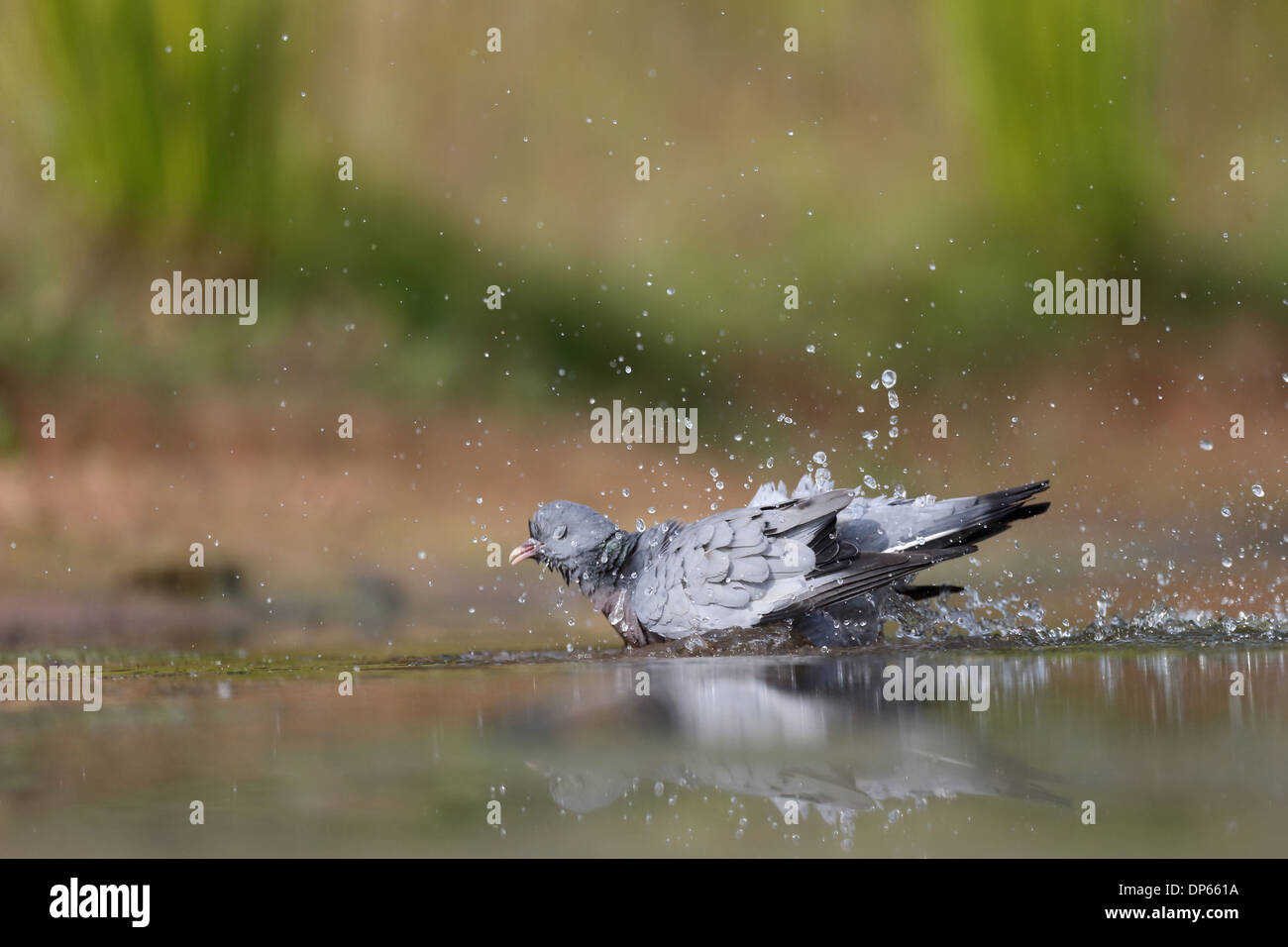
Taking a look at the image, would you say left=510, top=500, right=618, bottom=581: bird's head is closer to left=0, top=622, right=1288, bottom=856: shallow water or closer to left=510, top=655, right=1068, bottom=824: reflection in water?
left=0, top=622, right=1288, bottom=856: shallow water

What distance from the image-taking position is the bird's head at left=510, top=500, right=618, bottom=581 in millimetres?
4926

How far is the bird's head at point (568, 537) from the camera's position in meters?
4.93

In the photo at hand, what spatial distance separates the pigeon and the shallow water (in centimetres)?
30

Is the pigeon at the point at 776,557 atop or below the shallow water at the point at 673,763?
atop

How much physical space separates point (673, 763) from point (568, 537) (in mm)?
2191

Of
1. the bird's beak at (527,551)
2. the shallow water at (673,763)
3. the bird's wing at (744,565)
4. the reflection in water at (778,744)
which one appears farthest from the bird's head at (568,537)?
the reflection in water at (778,744)

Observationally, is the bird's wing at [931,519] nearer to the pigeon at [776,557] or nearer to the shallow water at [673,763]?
the pigeon at [776,557]

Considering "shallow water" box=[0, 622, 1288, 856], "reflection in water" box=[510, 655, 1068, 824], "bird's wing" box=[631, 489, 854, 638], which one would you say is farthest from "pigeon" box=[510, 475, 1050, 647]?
"reflection in water" box=[510, 655, 1068, 824]

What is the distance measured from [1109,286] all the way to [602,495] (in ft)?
10.2

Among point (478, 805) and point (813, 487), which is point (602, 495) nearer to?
point (813, 487)

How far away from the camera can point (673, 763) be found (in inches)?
111

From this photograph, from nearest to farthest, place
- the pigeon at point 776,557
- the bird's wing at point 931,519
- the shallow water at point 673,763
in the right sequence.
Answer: the shallow water at point 673,763, the pigeon at point 776,557, the bird's wing at point 931,519

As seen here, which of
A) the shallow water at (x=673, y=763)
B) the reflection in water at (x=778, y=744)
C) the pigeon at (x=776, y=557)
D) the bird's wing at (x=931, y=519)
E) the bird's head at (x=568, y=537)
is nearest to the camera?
the shallow water at (x=673, y=763)

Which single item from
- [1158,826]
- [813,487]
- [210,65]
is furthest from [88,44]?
[1158,826]
